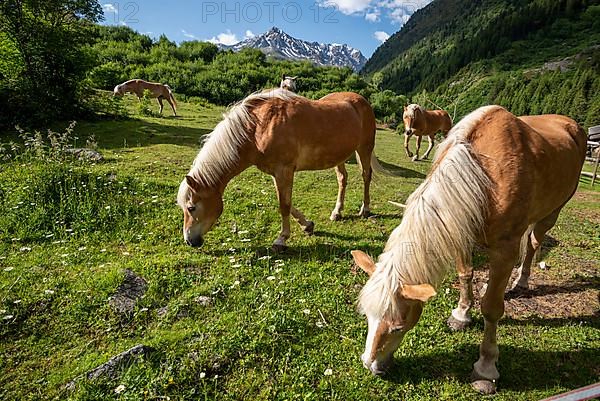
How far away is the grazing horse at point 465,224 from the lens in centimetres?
244

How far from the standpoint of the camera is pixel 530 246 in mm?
4230

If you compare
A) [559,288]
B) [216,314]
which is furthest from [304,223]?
[559,288]

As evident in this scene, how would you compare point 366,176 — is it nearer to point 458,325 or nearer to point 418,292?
point 458,325

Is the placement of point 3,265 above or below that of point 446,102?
below

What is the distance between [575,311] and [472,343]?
1555 millimetres

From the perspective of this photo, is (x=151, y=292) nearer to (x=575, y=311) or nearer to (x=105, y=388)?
(x=105, y=388)

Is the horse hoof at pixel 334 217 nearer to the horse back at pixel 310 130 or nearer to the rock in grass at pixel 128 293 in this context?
the horse back at pixel 310 130

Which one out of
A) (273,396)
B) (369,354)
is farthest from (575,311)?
(273,396)

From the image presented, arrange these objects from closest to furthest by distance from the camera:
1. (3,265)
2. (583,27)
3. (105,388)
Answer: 1. (105,388)
2. (3,265)
3. (583,27)

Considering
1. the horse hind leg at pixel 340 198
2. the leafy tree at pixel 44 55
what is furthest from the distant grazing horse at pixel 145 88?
the horse hind leg at pixel 340 198

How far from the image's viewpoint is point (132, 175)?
6.70 m

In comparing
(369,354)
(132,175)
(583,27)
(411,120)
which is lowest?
(369,354)

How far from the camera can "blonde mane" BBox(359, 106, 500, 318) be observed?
2.42 meters

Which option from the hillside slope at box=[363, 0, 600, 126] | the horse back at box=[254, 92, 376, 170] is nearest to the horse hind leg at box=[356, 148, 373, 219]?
the horse back at box=[254, 92, 376, 170]
